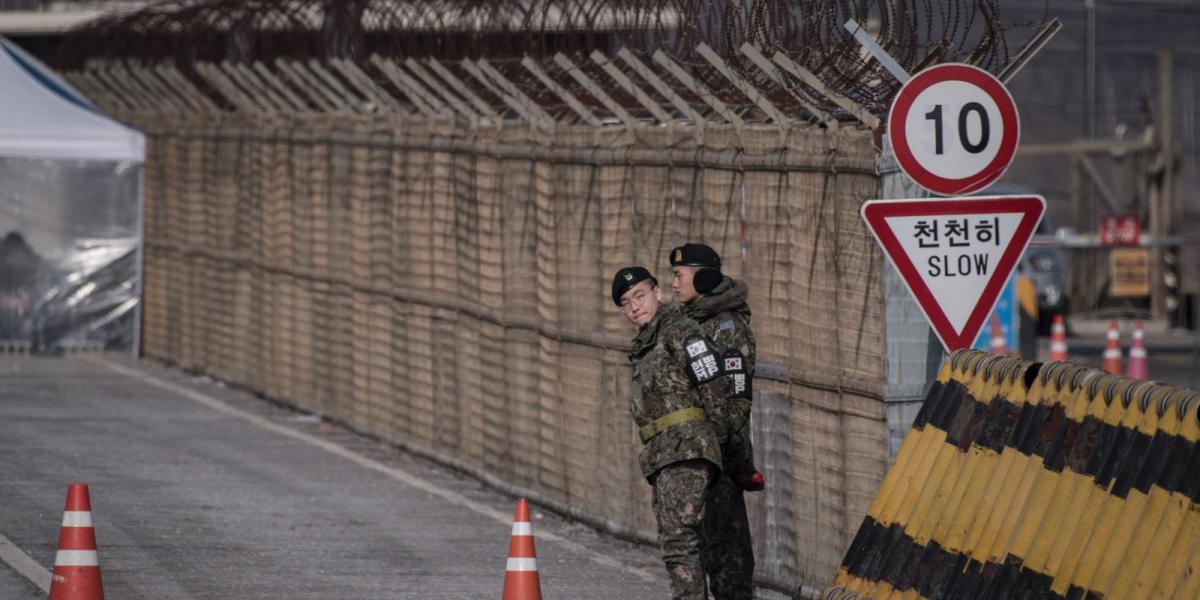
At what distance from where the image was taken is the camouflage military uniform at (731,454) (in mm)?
8789

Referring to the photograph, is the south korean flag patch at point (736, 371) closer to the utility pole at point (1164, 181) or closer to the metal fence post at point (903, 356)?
the metal fence post at point (903, 356)

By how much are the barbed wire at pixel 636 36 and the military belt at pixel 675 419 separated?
1939 mm

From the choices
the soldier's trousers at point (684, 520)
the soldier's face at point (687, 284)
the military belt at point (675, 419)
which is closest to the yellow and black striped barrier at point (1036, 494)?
the soldier's trousers at point (684, 520)

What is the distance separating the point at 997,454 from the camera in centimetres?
779

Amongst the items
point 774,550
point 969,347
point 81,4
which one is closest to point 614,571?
point 774,550

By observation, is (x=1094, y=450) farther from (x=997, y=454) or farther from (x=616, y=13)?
(x=616, y=13)

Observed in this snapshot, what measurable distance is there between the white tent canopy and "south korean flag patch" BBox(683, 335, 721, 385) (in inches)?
657

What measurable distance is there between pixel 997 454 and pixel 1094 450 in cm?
76

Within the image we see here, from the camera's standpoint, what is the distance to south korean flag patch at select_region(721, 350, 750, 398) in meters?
8.73

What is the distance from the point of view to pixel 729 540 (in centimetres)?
897

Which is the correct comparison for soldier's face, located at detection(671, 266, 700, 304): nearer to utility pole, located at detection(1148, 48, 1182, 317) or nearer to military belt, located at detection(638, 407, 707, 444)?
military belt, located at detection(638, 407, 707, 444)

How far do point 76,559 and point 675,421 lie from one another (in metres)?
2.54

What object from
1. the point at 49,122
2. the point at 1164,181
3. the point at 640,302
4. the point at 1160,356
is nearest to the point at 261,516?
the point at 640,302

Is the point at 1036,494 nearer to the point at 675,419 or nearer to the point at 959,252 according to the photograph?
the point at 959,252
